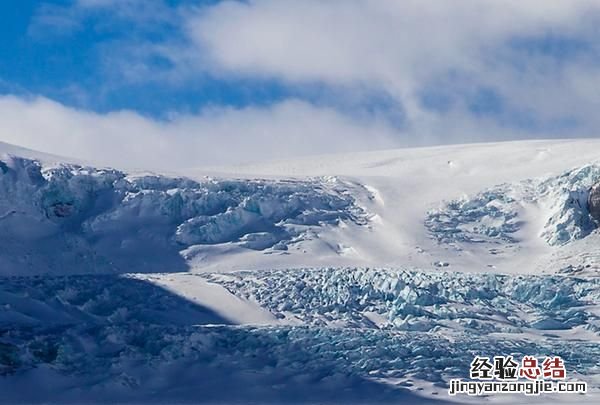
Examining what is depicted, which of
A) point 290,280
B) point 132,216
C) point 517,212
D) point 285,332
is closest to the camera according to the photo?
point 285,332

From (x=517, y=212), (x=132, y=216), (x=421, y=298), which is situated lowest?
(x=421, y=298)

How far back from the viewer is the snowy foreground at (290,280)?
24.4m

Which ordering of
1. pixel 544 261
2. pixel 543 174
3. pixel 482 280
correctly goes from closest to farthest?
pixel 482 280 → pixel 544 261 → pixel 543 174

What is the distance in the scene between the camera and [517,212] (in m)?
34.7

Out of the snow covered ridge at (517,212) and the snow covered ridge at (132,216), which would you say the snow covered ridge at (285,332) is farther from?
the snow covered ridge at (517,212)

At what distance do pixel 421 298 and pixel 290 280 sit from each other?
3.63 meters

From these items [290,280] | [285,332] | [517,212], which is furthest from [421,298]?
[517,212]

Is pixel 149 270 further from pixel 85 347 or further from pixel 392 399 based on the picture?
pixel 392 399

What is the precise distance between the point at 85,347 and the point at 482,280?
11369 millimetres

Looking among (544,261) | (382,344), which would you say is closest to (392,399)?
(382,344)

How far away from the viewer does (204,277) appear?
1192 inches

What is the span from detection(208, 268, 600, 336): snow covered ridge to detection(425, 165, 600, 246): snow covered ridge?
116 inches

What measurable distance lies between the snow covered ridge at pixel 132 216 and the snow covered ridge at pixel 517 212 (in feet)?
9.58

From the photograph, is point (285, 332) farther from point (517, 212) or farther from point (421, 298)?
point (517, 212)
